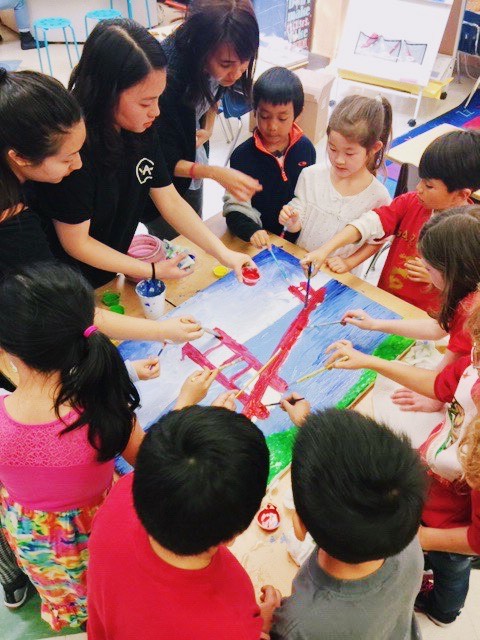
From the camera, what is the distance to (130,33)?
1.56m

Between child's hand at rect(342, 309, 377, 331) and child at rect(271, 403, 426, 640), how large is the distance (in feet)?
2.87

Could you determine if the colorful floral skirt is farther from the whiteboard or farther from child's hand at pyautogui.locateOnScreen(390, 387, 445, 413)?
the whiteboard

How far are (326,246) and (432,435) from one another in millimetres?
883

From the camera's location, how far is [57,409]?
1184mm

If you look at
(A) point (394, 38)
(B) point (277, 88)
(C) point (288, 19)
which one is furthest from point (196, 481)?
(C) point (288, 19)

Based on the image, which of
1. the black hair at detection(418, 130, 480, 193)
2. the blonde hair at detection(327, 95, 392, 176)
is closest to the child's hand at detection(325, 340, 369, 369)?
the black hair at detection(418, 130, 480, 193)

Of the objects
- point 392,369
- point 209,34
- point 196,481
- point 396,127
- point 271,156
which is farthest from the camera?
point 396,127

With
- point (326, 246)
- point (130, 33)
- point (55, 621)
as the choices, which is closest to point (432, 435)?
point (326, 246)

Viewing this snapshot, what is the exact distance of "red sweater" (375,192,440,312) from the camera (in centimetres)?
207

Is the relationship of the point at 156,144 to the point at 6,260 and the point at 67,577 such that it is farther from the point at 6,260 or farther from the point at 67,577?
the point at 67,577

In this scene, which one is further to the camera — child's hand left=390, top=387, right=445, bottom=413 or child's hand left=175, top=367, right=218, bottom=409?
child's hand left=390, top=387, right=445, bottom=413

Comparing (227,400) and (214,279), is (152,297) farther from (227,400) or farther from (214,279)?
(227,400)

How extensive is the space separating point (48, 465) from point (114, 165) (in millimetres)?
1002

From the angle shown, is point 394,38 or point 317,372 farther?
point 394,38
